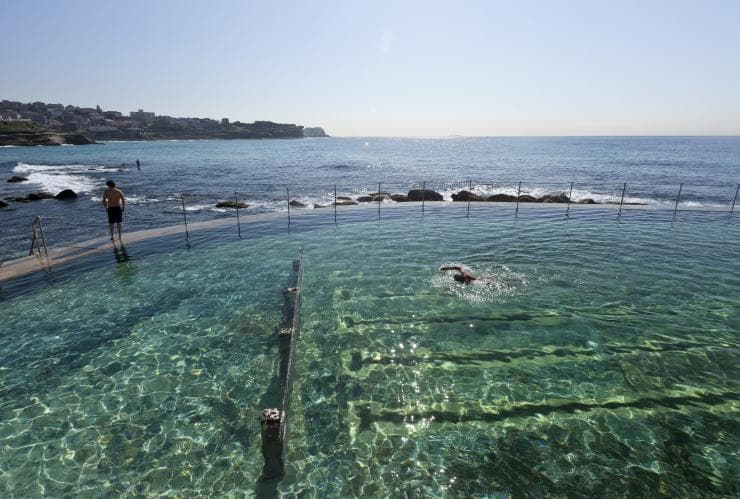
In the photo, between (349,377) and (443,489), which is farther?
(349,377)

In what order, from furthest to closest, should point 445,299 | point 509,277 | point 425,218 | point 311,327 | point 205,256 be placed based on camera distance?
1. point 425,218
2. point 205,256
3. point 509,277
4. point 445,299
5. point 311,327

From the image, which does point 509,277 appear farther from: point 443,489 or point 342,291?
point 443,489

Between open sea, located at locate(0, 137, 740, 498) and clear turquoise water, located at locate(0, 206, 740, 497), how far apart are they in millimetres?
43

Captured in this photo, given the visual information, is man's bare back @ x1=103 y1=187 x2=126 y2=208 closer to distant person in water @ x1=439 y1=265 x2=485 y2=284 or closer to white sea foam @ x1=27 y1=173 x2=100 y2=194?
distant person in water @ x1=439 y1=265 x2=485 y2=284

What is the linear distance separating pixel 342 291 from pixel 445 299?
3.38 meters

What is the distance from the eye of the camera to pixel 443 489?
5.45 m

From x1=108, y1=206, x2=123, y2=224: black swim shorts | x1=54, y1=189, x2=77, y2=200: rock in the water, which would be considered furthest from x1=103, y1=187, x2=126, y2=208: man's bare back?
x1=54, y1=189, x2=77, y2=200: rock in the water

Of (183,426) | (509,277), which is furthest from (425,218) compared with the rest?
(183,426)

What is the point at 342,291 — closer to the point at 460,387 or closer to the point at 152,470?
the point at 460,387

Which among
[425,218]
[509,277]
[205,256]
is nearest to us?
[509,277]

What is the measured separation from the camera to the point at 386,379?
25.9ft

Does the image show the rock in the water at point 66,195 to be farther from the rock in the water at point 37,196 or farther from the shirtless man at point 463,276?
the shirtless man at point 463,276

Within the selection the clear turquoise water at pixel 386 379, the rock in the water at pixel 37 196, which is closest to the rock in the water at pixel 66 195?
the rock in the water at pixel 37 196

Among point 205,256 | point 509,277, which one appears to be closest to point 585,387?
point 509,277
